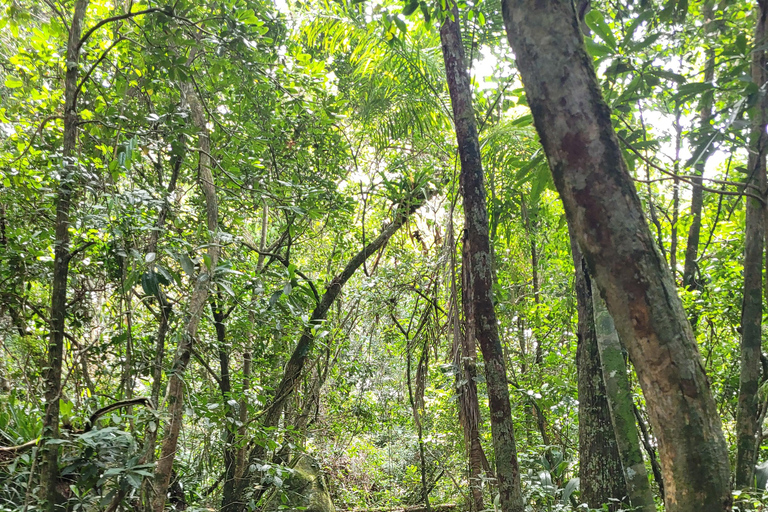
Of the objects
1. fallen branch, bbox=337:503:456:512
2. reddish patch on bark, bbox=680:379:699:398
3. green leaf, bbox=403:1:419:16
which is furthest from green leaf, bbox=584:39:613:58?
fallen branch, bbox=337:503:456:512

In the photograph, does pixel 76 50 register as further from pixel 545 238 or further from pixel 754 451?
pixel 545 238

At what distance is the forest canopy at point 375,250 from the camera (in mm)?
1176

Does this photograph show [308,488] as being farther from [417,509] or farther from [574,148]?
[574,148]

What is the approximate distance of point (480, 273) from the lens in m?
2.36

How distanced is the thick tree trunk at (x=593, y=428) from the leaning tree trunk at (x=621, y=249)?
1.73 m

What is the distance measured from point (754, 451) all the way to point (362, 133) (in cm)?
380

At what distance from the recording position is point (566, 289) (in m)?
5.29

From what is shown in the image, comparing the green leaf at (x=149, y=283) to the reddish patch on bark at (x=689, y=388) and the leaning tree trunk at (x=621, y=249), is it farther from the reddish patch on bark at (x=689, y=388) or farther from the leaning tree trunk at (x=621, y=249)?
the reddish patch on bark at (x=689, y=388)

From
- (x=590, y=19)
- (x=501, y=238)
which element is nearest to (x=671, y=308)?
(x=590, y=19)

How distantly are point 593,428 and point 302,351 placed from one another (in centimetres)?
242

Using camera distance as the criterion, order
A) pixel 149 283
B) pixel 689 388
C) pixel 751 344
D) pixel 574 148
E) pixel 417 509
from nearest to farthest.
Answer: pixel 689 388
pixel 574 148
pixel 149 283
pixel 751 344
pixel 417 509

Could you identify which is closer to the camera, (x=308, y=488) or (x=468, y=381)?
(x=468, y=381)

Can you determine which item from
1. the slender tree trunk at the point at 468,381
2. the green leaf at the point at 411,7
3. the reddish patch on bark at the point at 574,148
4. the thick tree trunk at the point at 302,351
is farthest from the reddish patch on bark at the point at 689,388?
the thick tree trunk at the point at 302,351

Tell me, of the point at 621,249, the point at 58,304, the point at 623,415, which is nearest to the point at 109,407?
the point at 58,304
